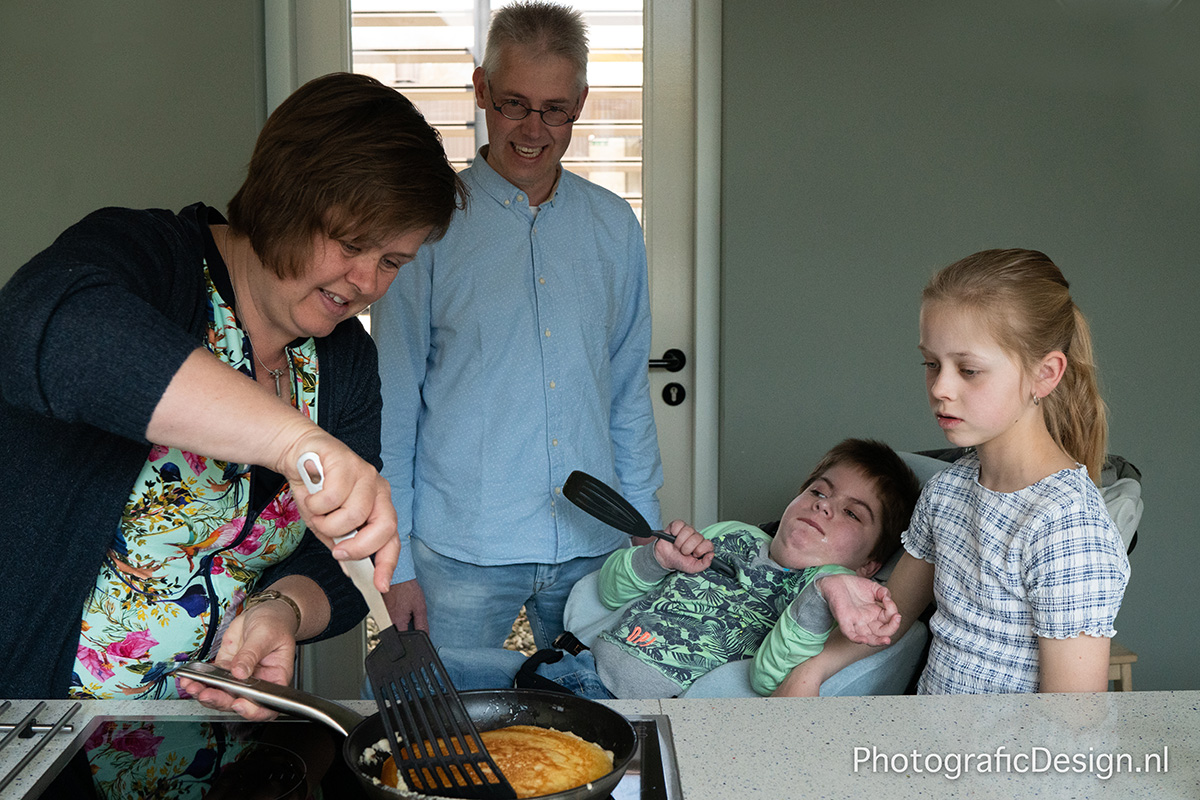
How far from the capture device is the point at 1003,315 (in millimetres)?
1393

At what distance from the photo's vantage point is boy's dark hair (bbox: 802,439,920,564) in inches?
72.1

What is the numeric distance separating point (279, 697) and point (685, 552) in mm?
937

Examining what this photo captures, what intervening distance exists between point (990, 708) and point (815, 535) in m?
0.82

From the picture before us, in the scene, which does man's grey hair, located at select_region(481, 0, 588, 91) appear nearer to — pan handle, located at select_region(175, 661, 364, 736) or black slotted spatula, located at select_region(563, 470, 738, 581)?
black slotted spatula, located at select_region(563, 470, 738, 581)

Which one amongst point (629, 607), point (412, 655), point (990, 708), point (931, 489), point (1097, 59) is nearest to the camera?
point (412, 655)

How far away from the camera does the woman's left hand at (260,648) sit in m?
0.96

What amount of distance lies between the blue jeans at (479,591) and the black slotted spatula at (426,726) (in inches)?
41.2

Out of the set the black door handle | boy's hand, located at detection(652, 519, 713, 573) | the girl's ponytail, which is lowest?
boy's hand, located at detection(652, 519, 713, 573)

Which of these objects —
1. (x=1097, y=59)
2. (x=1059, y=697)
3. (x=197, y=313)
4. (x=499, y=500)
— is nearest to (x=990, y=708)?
(x=1059, y=697)

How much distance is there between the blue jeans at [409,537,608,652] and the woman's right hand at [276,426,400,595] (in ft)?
3.65

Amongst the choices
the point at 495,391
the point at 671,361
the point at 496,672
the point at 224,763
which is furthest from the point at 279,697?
the point at 671,361

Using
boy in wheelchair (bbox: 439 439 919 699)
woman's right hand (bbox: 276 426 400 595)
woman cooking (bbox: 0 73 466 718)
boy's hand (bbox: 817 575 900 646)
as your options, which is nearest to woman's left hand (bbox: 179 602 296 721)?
woman cooking (bbox: 0 73 466 718)

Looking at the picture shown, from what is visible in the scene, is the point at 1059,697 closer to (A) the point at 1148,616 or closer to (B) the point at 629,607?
(B) the point at 629,607

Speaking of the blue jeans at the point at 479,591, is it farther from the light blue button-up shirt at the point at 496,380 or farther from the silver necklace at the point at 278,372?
the silver necklace at the point at 278,372
